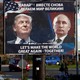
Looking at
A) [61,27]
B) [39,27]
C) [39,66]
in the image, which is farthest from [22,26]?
[39,66]

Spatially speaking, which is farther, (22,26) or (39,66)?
(39,66)

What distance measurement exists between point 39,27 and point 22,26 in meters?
1.14

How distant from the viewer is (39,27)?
27469 mm

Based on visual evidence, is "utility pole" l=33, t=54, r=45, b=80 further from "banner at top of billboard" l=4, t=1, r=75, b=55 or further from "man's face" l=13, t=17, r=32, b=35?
"man's face" l=13, t=17, r=32, b=35

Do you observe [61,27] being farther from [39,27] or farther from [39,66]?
[39,66]

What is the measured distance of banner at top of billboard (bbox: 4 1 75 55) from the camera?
2736cm

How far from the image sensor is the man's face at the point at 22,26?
89.4ft

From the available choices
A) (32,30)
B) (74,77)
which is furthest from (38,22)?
(74,77)

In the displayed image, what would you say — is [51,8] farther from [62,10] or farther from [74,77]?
[74,77]

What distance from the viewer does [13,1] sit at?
27.7 meters

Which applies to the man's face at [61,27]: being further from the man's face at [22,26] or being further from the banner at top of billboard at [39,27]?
Answer: the man's face at [22,26]

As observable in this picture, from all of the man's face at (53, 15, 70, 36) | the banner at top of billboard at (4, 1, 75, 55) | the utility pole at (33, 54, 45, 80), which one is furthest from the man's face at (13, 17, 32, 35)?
the utility pole at (33, 54, 45, 80)

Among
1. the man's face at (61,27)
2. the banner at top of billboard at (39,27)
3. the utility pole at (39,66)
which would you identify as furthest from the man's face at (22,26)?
the utility pole at (39,66)

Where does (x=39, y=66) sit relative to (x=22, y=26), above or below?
below
